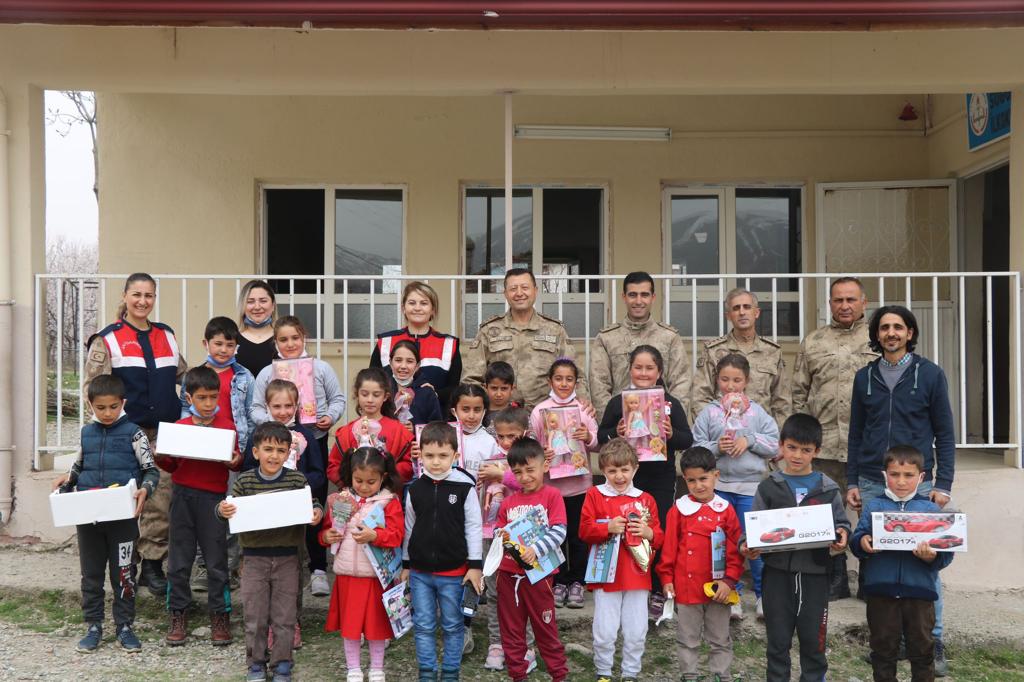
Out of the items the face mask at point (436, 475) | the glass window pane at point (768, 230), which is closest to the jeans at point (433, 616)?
the face mask at point (436, 475)

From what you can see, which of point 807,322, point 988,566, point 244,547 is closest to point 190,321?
point 244,547

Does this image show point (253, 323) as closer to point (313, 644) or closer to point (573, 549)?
point (313, 644)

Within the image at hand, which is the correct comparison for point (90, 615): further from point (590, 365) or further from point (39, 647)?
point (590, 365)

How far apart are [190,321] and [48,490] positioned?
2330 millimetres

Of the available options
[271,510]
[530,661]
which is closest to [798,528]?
[530,661]

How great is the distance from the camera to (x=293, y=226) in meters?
→ 8.25

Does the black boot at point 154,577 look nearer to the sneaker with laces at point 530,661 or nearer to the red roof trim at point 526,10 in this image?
the sneaker with laces at point 530,661

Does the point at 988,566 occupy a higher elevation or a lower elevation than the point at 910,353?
lower

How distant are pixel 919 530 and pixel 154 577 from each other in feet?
13.1

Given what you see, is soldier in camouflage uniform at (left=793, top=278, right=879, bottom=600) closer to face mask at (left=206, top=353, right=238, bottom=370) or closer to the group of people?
the group of people

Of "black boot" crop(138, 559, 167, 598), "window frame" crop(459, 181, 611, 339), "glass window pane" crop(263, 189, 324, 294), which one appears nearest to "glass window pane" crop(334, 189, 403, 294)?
"glass window pane" crop(263, 189, 324, 294)

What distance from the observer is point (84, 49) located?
594 centimetres

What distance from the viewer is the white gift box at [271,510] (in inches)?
168

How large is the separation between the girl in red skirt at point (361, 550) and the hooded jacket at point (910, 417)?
7.87 feet
